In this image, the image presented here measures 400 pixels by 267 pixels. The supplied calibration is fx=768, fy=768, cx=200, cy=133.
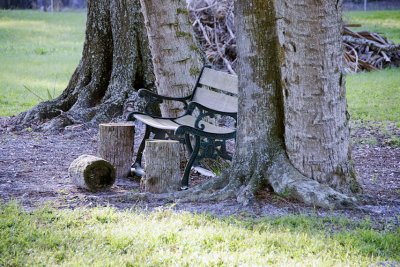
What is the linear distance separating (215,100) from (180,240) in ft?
10.4

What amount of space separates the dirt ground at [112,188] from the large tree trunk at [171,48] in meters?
1.11

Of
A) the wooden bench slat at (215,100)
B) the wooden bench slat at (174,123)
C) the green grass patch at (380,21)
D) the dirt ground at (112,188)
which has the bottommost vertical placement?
the dirt ground at (112,188)

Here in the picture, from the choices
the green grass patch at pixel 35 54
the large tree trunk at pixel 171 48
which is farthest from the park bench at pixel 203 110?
the green grass patch at pixel 35 54

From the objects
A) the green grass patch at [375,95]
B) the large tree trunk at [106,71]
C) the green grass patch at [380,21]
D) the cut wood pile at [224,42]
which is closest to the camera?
the large tree trunk at [106,71]

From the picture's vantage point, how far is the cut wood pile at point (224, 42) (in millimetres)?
18297

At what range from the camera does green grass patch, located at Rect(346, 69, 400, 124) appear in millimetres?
12562

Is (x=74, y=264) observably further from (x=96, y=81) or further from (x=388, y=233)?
(x=96, y=81)

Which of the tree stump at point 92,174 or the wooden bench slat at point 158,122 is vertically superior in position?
the wooden bench slat at point 158,122

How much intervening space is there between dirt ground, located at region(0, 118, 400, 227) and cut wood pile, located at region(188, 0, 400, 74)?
7253 millimetres

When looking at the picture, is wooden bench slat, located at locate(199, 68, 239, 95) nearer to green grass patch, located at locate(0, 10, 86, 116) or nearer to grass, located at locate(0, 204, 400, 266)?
grass, located at locate(0, 204, 400, 266)

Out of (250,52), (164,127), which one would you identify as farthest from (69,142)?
(250,52)

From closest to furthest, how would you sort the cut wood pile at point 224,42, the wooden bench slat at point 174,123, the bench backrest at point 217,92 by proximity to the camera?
the wooden bench slat at point 174,123 < the bench backrest at point 217,92 < the cut wood pile at point 224,42

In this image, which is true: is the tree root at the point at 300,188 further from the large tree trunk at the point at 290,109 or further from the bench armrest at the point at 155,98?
the bench armrest at the point at 155,98

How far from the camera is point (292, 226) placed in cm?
557
